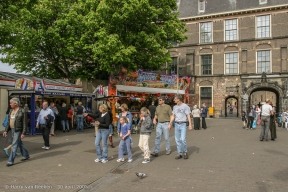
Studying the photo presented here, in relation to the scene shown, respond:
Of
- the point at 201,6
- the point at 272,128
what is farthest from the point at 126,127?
the point at 201,6

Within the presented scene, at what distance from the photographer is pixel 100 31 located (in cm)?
1809

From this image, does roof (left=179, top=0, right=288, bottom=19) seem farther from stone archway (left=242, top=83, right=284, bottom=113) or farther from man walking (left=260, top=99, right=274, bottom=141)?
man walking (left=260, top=99, right=274, bottom=141)

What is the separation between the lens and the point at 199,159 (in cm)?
782

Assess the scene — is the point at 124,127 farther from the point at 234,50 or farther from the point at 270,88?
the point at 270,88

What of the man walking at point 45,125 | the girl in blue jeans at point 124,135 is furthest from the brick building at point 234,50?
the girl in blue jeans at point 124,135

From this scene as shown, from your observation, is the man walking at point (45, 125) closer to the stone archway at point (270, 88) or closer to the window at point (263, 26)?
the stone archway at point (270, 88)

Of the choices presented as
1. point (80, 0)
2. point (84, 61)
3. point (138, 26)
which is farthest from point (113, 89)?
point (80, 0)

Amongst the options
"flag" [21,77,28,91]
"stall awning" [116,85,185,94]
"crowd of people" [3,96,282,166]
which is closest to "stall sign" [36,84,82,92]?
"flag" [21,77,28,91]

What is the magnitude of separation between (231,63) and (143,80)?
1300 cm

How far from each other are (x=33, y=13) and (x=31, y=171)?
1537 cm

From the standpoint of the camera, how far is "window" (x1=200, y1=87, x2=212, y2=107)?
32.5 meters

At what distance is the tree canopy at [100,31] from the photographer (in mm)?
17812

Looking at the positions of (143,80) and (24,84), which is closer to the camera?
(24,84)

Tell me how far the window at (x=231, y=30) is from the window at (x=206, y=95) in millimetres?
6251
